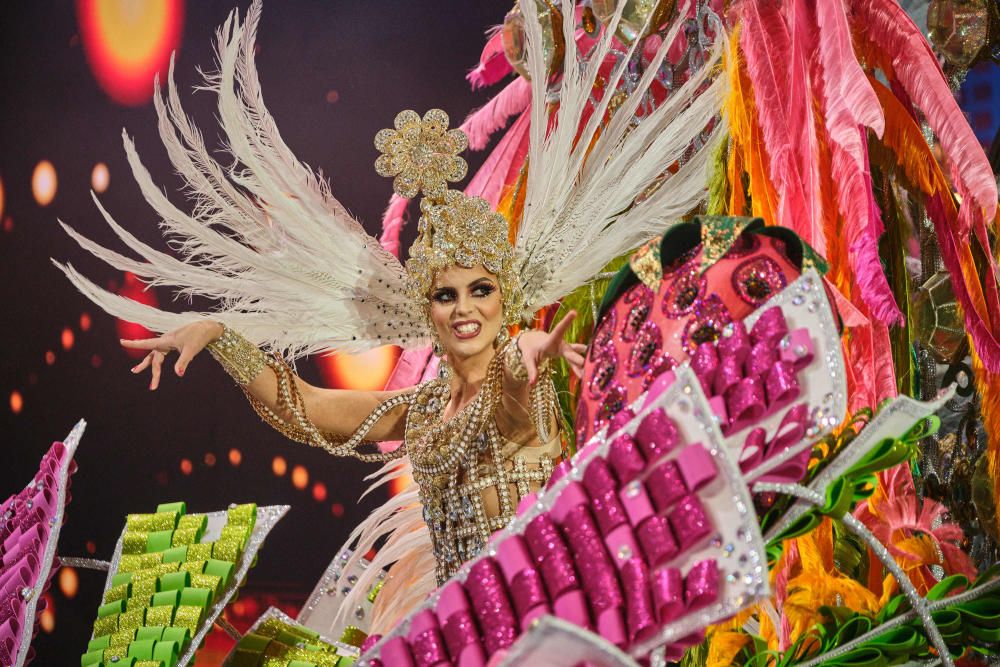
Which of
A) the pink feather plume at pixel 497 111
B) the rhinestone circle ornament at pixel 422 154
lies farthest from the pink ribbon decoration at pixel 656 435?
the pink feather plume at pixel 497 111

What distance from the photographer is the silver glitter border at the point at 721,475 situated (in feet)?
2.30

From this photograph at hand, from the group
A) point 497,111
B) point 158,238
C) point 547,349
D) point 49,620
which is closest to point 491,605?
point 547,349

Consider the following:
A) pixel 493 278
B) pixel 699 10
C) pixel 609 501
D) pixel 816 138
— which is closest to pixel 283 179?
pixel 493 278

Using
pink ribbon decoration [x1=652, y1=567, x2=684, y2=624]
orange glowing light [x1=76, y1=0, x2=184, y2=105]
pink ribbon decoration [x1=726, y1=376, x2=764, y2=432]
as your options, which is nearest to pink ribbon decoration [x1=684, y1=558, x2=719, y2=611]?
pink ribbon decoration [x1=652, y1=567, x2=684, y2=624]

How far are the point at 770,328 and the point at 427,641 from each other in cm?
35

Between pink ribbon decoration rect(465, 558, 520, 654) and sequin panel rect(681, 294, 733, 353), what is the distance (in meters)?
0.27

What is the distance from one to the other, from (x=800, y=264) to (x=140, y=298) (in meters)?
2.09

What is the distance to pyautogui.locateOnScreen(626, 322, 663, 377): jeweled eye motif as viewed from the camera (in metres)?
0.96

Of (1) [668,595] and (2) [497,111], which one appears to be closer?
(1) [668,595]

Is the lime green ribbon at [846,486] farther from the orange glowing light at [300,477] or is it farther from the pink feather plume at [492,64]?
the orange glowing light at [300,477]

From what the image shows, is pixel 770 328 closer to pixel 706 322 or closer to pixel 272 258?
pixel 706 322

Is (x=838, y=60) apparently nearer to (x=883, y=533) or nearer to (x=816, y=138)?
(x=816, y=138)

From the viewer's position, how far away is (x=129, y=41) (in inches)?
104

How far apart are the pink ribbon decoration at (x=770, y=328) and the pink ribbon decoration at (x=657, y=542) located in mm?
187
